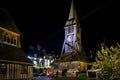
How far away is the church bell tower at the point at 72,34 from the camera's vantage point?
6834cm

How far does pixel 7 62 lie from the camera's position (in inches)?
1044

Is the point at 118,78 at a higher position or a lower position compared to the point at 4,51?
lower

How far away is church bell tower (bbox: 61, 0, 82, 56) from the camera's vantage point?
68338mm

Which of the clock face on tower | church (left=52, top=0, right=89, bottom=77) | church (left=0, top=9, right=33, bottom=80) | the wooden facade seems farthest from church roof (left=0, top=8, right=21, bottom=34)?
the clock face on tower

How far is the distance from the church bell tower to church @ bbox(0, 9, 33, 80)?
35.4 m

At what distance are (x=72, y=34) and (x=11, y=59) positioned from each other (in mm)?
44723

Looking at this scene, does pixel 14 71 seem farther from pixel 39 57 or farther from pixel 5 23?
pixel 39 57

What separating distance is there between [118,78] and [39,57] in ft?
229

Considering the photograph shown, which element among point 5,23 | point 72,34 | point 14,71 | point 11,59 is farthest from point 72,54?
point 11,59

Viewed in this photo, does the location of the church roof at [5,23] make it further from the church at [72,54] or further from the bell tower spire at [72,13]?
the bell tower spire at [72,13]

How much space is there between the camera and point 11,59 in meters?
27.4

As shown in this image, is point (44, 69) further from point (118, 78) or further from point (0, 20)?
point (118, 78)

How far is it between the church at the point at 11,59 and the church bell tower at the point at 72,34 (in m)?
35.4

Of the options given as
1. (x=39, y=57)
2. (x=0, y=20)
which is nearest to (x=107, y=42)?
(x=39, y=57)
